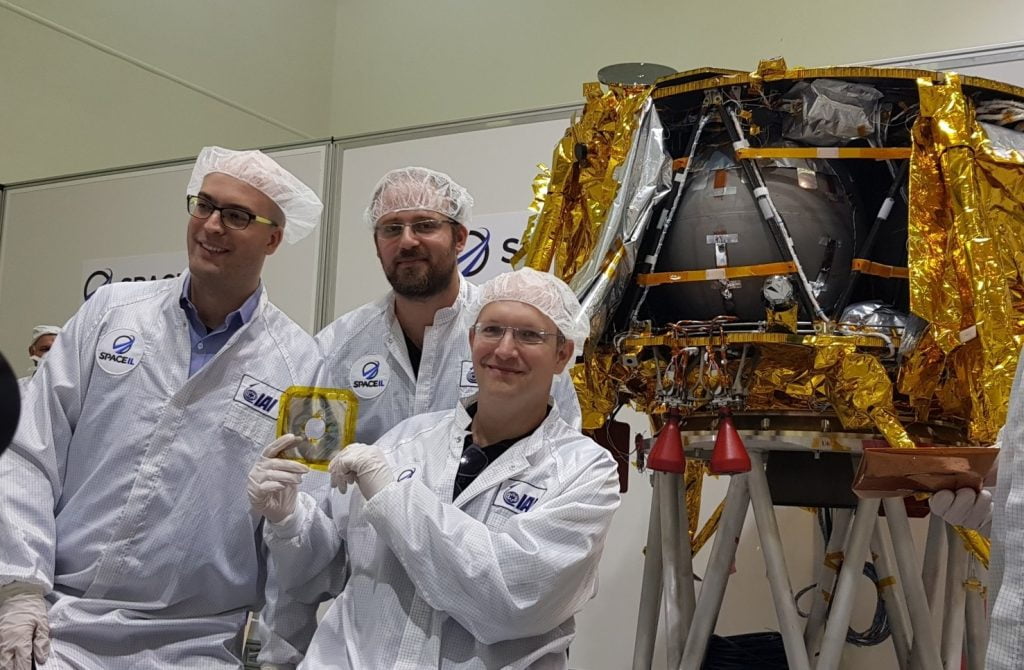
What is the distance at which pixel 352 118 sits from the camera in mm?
7113

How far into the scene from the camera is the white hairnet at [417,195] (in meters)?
2.60

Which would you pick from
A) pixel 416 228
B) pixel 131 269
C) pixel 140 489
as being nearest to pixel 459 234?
pixel 416 228

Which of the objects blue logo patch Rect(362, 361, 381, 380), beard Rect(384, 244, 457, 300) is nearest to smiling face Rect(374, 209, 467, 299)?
beard Rect(384, 244, 457, 300)

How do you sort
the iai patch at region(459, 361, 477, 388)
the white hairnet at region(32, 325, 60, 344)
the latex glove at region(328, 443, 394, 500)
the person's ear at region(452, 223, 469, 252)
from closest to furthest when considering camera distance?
the latex glove at region(328, 443, 394, 500), the iai patch at region(459, 361, 477, 388), the person's ear at region(452, 223, 469, 252), the white hairnet at region(32, 325, 60, 344)

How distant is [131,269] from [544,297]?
2.97 m

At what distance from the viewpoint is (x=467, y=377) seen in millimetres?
2545

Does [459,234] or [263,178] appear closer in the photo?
[263,178]

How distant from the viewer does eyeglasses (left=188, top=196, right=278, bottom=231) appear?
2506mm

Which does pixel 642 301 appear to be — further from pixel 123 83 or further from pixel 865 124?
pixel 123 83

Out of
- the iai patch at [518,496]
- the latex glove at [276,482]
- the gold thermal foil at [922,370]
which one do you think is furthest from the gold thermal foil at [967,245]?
the latex glove at [276,482]

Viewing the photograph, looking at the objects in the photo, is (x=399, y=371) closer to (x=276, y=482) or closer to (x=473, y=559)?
(x=276, y=482)

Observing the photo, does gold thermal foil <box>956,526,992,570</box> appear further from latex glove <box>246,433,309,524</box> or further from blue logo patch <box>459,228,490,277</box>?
blue logo patch <box>459,228,490,277</box>

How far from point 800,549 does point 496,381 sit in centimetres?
195

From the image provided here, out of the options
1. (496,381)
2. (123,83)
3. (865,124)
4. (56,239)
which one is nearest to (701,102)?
(865,124)
